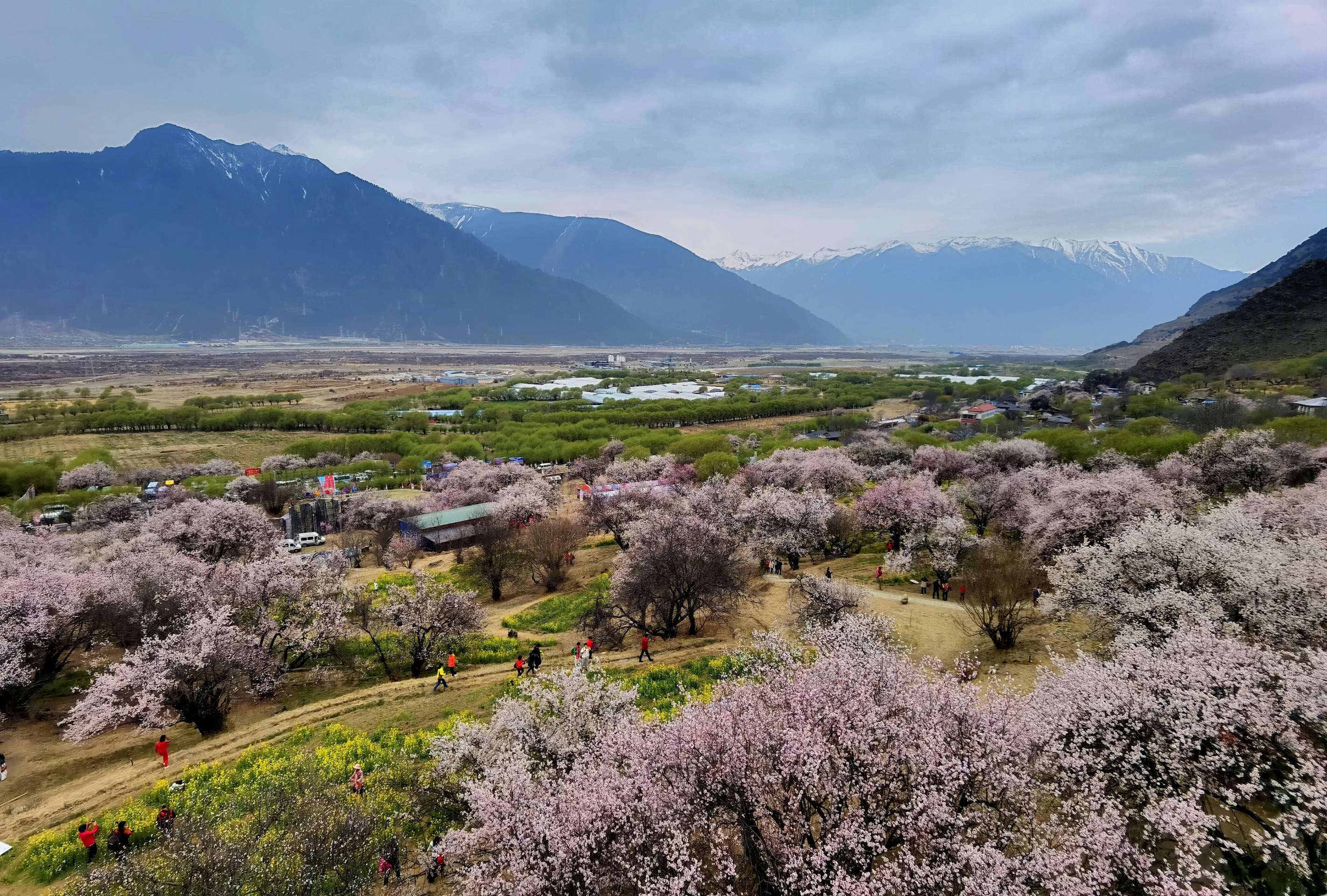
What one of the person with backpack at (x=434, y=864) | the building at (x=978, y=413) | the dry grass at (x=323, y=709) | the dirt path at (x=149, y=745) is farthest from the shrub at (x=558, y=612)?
the building at (x=978, y=413)

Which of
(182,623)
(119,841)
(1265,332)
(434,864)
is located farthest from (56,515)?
(1265,332)

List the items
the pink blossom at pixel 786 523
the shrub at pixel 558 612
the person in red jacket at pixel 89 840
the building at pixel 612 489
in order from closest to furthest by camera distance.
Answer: the person in red jacket at pixel 89 840 → the shrub at pixel 558 612 → the pink blossom at pixel 786 523 → the building at pixel 612 489

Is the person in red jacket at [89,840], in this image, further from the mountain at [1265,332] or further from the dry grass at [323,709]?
the mountain at [1265,332]

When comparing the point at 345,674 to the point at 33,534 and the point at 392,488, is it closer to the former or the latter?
the point at 33,534

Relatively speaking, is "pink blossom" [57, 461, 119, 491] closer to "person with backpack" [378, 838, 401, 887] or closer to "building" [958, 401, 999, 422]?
"person with backpack" [378, 838, 401, 887]

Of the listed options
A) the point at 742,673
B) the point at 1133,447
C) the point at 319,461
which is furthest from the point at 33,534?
the point at 1133,447

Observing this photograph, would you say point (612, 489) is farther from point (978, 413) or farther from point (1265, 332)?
point (1265, 332)
